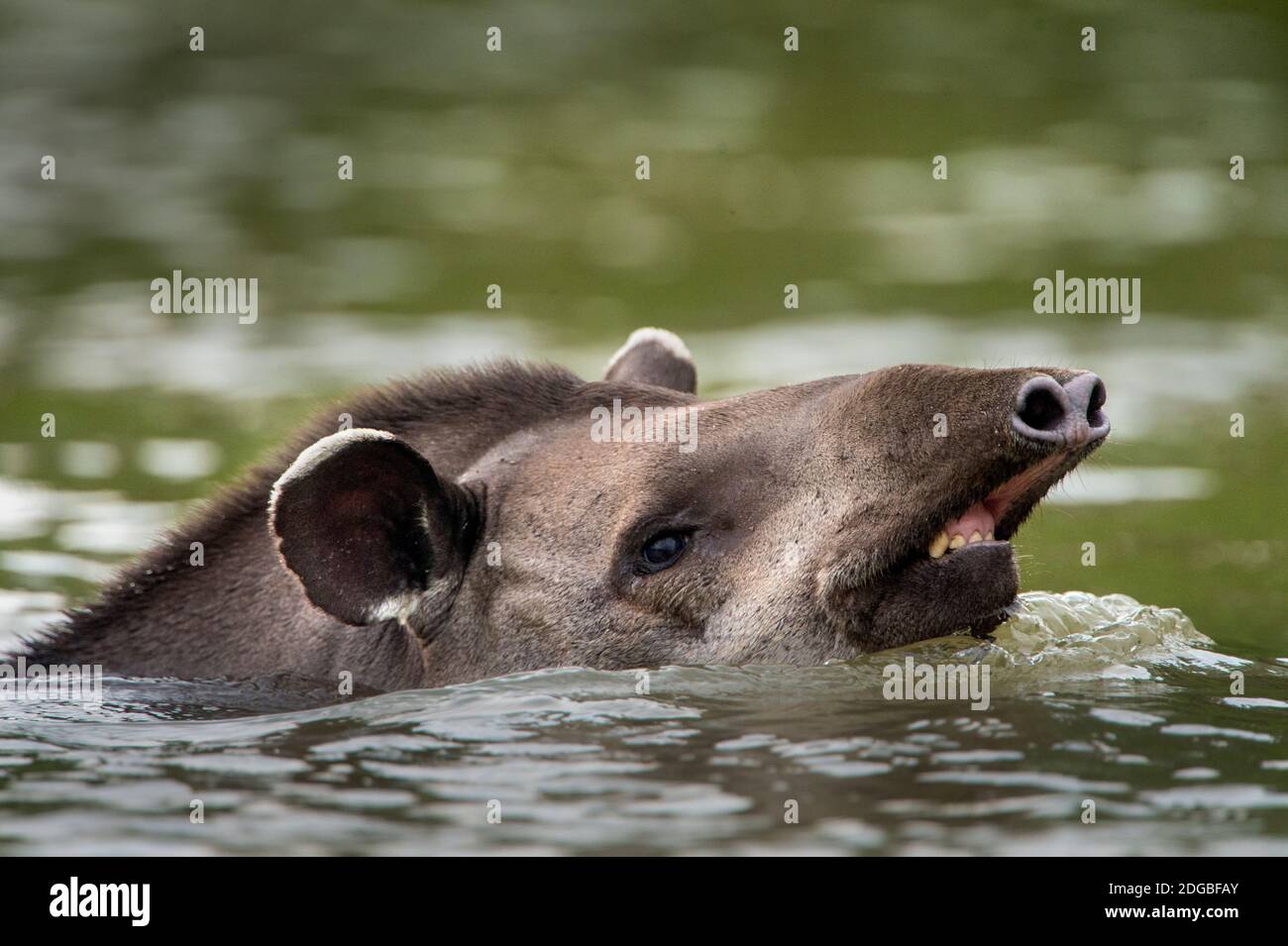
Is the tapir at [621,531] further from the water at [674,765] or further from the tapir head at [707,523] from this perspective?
the water at [674,765]

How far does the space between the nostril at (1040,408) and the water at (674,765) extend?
145 cm

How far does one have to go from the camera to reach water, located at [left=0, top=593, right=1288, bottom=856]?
904cm

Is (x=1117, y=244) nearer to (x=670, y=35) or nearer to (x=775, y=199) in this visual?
(x=775, y=199)

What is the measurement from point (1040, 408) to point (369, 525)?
3.43m

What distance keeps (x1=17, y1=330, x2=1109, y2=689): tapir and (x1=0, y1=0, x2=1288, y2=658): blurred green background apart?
4324 mm

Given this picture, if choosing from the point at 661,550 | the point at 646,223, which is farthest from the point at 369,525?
the point at 646,223

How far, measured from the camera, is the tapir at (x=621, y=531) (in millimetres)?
10523

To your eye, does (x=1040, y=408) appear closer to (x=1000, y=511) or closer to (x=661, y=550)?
(x=1000, y=511)

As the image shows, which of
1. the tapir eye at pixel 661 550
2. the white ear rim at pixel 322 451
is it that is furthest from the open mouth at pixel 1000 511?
the white ear rim at pixel 322 451

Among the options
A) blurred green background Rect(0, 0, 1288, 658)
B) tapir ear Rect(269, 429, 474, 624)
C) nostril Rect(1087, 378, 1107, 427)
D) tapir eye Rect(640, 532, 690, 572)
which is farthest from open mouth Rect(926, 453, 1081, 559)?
blurred green background Rect(0, 0, 1288, 658)

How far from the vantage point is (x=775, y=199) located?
92.4 feet

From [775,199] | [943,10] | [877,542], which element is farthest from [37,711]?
[943,10]

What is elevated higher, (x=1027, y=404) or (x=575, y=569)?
(x=1027, y=404)
